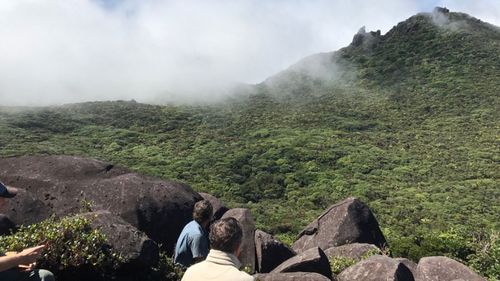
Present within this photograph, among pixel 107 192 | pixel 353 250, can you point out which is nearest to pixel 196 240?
pixel 107 192

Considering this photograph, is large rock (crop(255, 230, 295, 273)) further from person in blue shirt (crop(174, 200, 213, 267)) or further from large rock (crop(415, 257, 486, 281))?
person in blue shirt (crop(174, 200, 213, 267))

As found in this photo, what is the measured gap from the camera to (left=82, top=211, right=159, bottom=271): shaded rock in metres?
10.7

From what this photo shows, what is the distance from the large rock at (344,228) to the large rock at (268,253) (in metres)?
3.45

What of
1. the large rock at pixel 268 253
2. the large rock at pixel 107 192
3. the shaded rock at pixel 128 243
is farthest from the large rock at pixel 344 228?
the shaded rock at pixel 128 243

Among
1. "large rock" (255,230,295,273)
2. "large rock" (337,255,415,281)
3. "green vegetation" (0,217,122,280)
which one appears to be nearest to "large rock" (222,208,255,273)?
"large rock" (255,230,295,273)

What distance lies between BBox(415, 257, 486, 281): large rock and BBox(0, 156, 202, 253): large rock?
6330 mm

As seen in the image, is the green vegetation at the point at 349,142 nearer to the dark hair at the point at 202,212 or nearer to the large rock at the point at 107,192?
the large rock at the point at 107,192

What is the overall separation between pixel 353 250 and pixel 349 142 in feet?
164

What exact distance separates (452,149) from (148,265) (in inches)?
2125

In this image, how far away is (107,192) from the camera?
14047 millimetres

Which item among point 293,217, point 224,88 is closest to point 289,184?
point 293,217

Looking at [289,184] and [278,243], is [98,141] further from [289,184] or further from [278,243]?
[278,243]

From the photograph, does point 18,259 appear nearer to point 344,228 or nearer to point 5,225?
point 5,225

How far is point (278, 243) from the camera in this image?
1411cm
